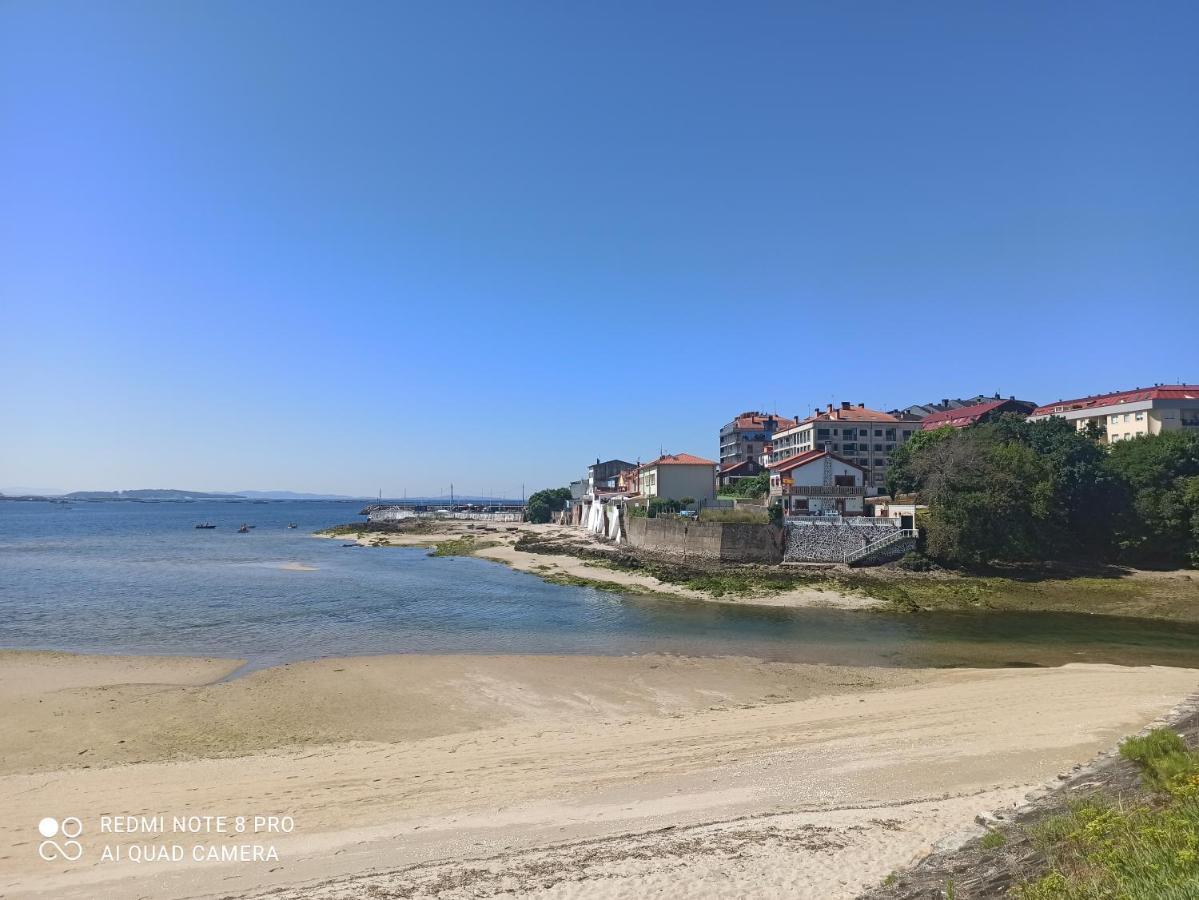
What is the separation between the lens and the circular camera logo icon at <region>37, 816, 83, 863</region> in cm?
1117

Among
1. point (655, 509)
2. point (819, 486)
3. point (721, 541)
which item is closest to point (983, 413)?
point (819, 486)

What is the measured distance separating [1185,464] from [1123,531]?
7.25m

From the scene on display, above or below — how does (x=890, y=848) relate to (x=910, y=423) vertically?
below

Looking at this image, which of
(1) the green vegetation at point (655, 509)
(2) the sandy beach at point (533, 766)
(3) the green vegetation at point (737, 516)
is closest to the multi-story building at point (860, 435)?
(1) the green vegetation at point (655, 509)

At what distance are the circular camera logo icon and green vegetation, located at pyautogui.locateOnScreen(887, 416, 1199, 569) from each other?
161 feet

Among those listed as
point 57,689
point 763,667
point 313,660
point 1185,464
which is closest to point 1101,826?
point 763,667

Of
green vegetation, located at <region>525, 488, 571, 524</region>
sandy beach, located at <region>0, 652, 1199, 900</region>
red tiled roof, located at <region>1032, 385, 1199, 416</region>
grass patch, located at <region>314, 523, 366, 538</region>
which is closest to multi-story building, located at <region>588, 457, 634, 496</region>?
green vegetation, located at <region>525, 488, 571, 524</region>

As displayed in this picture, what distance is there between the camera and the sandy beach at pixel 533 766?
32.3ft

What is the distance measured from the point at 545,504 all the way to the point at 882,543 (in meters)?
86.3

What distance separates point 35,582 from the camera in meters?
48.5

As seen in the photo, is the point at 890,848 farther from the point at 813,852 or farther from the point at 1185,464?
the point at 1185,464

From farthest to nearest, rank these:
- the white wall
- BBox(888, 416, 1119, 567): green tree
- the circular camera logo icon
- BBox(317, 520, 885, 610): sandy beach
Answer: the white wall → BBox(888, 416, 1119, 567): green tree → BBox(317, 520, 885, 610): sandy beach → the circular camera logo icon

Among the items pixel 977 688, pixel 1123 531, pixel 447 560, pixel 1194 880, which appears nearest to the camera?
pixel 1194 880

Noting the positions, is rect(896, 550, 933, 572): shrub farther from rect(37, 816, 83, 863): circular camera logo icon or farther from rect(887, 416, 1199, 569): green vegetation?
rect(37, 816, 83, 863): circular camera logo icon
